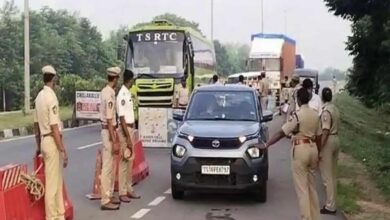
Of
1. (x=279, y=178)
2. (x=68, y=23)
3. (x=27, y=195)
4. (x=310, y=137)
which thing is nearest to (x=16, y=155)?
(x=279, y=178)

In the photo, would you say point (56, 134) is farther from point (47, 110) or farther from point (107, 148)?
point (107, 148)

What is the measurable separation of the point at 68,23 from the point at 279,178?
7339 cm

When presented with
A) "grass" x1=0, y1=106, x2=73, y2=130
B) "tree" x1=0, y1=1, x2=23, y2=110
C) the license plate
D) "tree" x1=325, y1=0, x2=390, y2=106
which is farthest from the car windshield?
"tree" x1=0, y1=1, x2=23, y2=110

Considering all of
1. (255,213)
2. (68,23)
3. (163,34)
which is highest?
(68,23)

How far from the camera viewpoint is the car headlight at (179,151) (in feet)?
35.1

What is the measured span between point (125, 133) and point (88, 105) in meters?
15.5

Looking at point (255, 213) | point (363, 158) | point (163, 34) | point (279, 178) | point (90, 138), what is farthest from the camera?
point (163, 34)

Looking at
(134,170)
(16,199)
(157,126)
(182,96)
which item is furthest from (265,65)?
(16,199)

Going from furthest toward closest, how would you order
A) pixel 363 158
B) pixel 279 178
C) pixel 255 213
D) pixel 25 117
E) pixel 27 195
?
pixel 25 117 < pixel 363 158 < pixel 279 178 < pixel 255 213 < pixel 27 195

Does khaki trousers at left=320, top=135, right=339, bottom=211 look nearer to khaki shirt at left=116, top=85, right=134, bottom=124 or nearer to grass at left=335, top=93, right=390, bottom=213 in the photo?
grass at left=335, top=93, right=390, bottom=213

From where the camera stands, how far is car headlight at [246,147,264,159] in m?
10.6

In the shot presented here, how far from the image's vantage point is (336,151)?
10.3 metres

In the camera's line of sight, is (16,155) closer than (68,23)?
Yes

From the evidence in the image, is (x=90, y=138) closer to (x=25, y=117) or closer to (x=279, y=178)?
(x=25, y=117)
